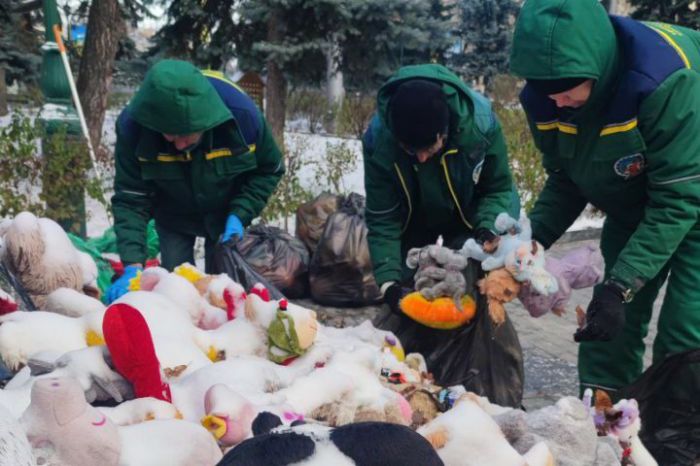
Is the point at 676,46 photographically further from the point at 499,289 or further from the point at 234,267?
the point at 234,267

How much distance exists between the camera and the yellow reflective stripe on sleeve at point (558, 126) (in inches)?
96.6

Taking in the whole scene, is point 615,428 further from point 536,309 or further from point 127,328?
point 127,328

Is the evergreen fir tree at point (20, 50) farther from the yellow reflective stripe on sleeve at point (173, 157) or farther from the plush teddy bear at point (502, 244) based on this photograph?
the plush teddy bear at point (502, 244)

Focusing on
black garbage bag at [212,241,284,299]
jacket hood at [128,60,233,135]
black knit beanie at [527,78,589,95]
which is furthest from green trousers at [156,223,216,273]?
black knit beanie at [527,78,589,95]

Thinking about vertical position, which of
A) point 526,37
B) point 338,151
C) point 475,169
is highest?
point 526,37

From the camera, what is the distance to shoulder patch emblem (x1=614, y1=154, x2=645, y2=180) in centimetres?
233

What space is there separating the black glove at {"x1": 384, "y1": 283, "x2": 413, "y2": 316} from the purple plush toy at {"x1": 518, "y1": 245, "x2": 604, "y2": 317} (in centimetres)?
56

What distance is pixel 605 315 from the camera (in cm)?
222

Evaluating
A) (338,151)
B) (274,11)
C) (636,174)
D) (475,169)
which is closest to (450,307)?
(475,169)

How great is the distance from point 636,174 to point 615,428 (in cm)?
90

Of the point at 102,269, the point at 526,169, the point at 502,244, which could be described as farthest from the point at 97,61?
the point at 502,244

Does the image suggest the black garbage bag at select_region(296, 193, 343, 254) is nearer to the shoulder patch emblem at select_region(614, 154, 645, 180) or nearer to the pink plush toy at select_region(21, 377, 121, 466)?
the shoulder patch emblem at select_region(614, 154, 645, 180)

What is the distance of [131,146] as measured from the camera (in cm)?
324

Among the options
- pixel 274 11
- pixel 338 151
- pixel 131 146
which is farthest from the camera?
pixel 274 11
